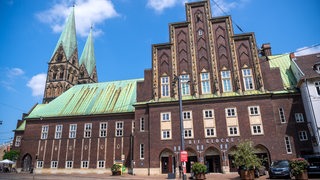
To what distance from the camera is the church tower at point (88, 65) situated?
3462 inches

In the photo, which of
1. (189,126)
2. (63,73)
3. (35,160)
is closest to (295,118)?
(189,126)

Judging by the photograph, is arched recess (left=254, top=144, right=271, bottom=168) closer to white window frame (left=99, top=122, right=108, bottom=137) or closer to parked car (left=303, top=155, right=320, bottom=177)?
parked car (left=303, top=155, right=320, bottom=177)

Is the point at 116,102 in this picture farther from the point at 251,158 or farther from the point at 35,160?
the point at 251,158

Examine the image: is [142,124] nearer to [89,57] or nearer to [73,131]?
[73,131]

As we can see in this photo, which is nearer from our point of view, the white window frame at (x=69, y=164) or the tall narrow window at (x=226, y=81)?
the tall narrow window at (x=226, y=81)

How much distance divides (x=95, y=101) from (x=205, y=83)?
72.8 feet

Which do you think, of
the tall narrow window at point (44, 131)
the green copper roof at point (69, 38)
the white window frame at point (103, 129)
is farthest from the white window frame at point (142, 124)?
the green copper roof at point (69, 38)

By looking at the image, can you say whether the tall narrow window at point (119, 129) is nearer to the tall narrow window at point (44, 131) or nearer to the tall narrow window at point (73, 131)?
the tall narrow window at point (73, 131)

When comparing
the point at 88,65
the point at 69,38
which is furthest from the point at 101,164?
the point at 88,65

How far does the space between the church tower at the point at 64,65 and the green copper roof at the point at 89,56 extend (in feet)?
22.1

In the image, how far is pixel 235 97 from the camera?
32219 mm

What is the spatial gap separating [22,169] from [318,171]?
45.5 metres

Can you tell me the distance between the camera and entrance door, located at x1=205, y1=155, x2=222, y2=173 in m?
31.4

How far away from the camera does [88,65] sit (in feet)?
304
